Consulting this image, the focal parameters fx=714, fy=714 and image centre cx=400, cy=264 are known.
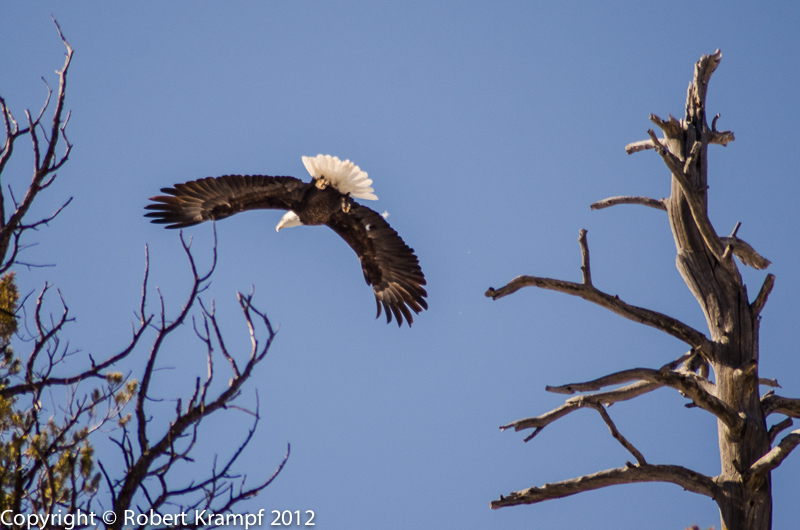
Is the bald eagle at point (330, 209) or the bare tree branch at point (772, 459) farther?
the bald eagle at point (330, 209)

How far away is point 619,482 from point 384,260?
4.15 metres

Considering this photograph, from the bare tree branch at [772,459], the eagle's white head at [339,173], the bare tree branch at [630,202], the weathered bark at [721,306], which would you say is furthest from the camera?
the eagle's white head at [339,173]

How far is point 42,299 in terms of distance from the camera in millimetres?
2896

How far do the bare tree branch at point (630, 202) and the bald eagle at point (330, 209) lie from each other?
9.28ft

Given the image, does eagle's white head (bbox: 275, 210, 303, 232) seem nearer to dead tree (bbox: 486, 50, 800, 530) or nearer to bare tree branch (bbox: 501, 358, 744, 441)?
dead tree (bbox: 486, 50, 800, 530)

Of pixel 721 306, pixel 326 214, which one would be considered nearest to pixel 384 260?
pixel 326 214

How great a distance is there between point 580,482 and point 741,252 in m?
1.94

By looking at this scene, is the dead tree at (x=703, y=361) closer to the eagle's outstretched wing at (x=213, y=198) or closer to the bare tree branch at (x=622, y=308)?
the bare tree branch at (x=622, y=308)

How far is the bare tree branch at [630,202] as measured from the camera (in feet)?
15.1

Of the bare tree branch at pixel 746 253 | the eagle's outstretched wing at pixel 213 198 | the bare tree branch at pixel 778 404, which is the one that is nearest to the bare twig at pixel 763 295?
the bare tree branch at pixel 746 253

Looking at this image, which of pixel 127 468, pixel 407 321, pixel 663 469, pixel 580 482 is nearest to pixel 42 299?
pixel 127 468

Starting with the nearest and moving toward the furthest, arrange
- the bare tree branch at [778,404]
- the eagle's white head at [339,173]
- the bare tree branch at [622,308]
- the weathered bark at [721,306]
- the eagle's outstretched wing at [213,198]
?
the weathered bark at [721,306] < the bare tree branch at [778,404] < the bare tree branch at [622,308] < the eagle's outstretched wing at [213,198] < the eagle's white head at [339,173]

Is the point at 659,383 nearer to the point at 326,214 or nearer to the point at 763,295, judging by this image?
the point at 763,295

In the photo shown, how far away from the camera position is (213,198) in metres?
6.36
